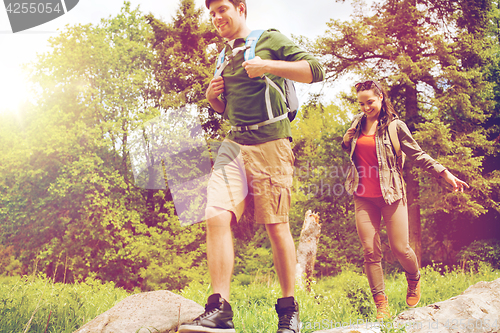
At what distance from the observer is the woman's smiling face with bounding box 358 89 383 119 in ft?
10.5

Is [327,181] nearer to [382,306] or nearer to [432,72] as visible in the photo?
[432,72]

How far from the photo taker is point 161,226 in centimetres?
1479

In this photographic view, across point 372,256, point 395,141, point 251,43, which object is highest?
point 251,43

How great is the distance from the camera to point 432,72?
38.2ft

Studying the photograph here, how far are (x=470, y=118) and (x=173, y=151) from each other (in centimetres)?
1090

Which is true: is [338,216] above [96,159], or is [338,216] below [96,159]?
below

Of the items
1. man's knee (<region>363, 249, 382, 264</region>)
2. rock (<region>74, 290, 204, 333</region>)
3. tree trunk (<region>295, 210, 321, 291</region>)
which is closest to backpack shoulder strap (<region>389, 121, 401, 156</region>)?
man's knee (<region>363, 249, 382, 264</region>)

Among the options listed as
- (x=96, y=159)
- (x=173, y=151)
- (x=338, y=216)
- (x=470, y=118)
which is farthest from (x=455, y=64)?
(x=96, y=159)

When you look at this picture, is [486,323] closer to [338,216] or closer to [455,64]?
[455,64]

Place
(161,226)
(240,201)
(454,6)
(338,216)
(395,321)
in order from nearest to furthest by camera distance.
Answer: (240,201) → (395,321) → (454,6) → (161,226) → (338,216)

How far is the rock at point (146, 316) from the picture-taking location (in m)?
2.36

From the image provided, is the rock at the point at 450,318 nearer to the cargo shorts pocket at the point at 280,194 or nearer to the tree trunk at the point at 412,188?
the cargo shorts pocket at the point at 280,194

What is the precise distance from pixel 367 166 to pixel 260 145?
4.66 ft

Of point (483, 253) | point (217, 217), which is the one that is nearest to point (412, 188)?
point (483, 253)
